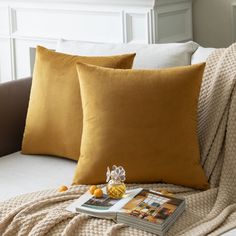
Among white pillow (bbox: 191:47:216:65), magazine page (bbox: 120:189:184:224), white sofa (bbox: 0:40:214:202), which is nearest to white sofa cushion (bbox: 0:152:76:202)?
white sofa (bbox: 0:40:214:202)

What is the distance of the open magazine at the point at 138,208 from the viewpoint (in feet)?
5.41

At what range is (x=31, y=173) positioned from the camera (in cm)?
215

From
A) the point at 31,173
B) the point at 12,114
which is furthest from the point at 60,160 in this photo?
the point at 12,114

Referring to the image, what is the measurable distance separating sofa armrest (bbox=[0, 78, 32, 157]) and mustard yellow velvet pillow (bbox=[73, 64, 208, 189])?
1.84 ft

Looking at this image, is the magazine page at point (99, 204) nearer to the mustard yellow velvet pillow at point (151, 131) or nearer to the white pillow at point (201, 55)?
the mustard yellow velvet pillow at point (151, 131)

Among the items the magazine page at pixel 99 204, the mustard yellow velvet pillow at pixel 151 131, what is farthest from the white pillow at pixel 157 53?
the magazine page at pixel 99 204

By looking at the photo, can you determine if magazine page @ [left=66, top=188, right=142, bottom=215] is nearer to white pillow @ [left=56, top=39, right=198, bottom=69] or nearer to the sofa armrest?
white pillow @ [left=56, top=39, right=198, bottom=69]

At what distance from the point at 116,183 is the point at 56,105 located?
1.80ft

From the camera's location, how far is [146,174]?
1.95 meters

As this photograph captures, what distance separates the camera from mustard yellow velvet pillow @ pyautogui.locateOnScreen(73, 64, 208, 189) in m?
1.93

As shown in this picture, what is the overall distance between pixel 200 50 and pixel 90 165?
2.05ft

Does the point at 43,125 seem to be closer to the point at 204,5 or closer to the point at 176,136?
the point at 176,136

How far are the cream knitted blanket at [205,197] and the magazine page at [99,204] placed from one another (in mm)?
25

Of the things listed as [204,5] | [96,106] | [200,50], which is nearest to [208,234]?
[96,106]
